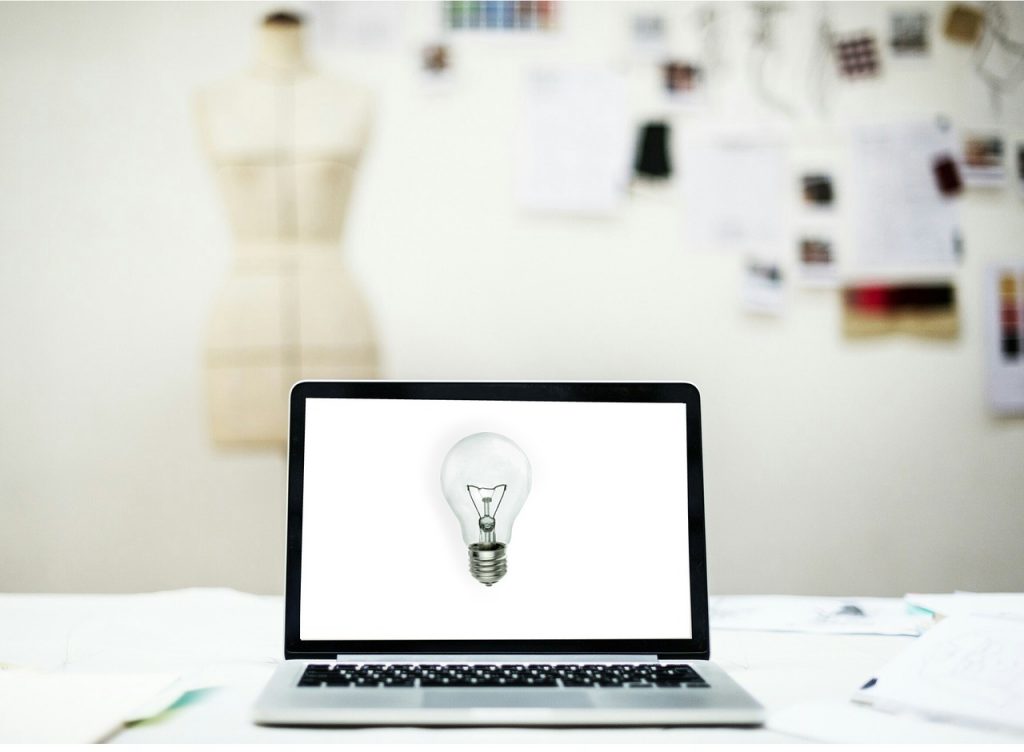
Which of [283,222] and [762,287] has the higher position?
[283,222]

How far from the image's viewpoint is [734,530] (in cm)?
151

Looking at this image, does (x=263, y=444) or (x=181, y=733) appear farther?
(x=263, y=444)

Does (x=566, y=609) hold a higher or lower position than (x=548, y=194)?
lower

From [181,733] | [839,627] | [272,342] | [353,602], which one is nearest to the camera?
[181,733]

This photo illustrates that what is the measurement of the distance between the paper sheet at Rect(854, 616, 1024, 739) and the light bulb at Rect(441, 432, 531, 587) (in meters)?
0.35

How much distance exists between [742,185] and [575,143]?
1.09 ft

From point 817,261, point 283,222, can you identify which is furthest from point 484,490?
point 817,261

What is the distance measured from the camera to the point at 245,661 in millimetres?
775

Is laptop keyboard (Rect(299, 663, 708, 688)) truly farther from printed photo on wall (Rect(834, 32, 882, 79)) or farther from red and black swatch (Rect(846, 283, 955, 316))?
printed photo on wall (Rect(834, 32, 882, 79))

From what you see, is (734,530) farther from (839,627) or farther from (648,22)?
(648,22)

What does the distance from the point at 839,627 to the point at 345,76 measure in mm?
1258

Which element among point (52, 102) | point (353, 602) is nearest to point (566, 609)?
point (353, 602)

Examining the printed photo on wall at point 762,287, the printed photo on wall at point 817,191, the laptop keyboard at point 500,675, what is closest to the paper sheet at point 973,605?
the laptop keyboard at point 500,675

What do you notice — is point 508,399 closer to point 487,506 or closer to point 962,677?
point 487,506
